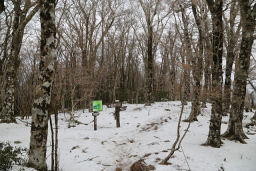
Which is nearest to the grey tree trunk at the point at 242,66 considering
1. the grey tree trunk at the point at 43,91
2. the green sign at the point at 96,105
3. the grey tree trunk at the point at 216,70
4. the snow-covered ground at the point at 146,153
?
the snow-covered ground at the point at 146,153

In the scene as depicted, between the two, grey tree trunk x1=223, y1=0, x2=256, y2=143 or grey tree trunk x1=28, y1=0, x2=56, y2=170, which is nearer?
grey tree trunk x1=28, y1=0, x2=56, y2=170

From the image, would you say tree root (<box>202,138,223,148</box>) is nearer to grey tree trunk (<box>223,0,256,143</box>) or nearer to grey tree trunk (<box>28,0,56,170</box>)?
grey tree trunk (<box>223,0,256,143</box>)

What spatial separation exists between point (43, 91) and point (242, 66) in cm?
652

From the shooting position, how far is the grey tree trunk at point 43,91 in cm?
361

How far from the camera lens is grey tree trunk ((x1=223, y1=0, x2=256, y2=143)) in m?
5.62

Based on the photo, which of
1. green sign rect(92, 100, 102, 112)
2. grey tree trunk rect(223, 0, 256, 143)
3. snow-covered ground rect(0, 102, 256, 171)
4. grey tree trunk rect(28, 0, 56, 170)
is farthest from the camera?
green sign rect(92, 100, 102, 112)

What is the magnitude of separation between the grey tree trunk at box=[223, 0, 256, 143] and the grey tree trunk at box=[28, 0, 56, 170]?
625 centimetres

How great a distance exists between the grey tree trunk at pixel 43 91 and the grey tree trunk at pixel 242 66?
6.25 meters

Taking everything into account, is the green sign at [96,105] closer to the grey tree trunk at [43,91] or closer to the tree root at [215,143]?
the grey tree trunk at [43,91]

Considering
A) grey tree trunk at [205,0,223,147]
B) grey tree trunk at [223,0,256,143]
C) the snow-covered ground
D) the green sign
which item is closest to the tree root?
grey tree trunk at [205,0,223,147]

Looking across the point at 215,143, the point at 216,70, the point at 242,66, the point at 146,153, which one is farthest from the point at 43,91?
the point at 242,66

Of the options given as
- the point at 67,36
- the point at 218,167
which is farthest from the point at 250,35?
the point at 67,36

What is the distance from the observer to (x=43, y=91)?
3.71m

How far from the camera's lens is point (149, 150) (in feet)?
17.7
